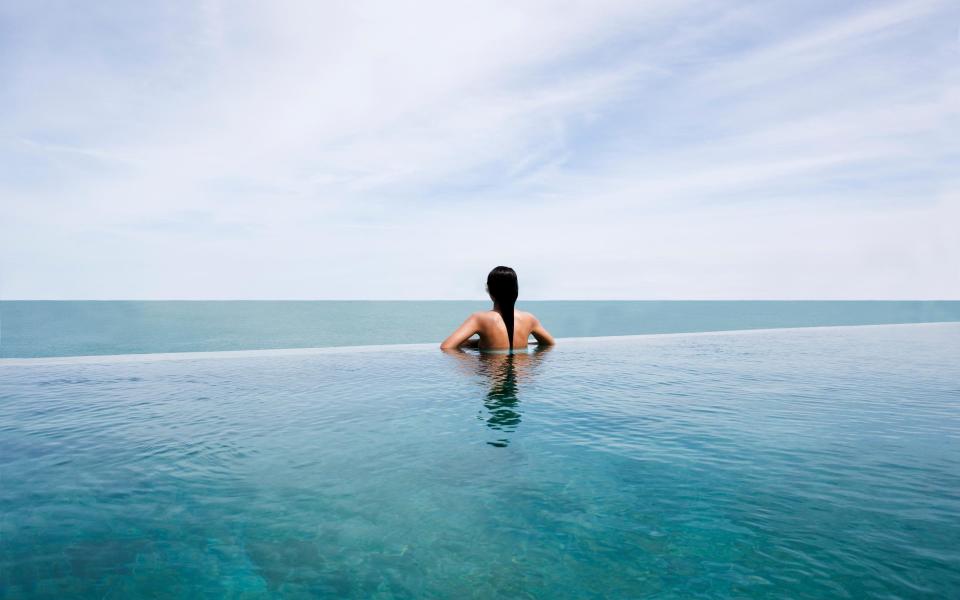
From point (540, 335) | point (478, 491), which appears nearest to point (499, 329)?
point (540, 335)

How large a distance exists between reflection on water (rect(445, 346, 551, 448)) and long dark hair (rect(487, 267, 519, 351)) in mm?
1019

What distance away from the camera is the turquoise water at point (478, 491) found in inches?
102

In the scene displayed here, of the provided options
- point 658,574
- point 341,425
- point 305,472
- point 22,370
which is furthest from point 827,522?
point 22,370

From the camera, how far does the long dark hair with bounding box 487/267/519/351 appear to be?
9070 mm

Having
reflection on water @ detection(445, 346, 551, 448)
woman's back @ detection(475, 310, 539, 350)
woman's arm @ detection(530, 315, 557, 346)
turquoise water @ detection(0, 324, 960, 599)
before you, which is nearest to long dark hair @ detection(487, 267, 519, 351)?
woman's back @ detection(475, 310, 539, 350)

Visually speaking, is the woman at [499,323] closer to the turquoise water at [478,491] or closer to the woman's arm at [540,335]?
the woman's arm at [540,335]

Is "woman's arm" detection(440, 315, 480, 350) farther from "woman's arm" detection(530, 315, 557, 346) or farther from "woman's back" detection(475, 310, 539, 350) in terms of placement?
"woman's arm" detection(530, 315, 557, 346)

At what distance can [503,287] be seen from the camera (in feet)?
29.9

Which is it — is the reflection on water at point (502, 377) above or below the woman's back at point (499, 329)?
below

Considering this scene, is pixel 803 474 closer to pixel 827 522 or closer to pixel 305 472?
pixel 827 522

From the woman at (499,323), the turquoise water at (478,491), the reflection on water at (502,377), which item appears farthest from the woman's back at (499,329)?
the turquoise water at (478,491)

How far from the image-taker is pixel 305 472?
399cm

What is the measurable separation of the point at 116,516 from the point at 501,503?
8.30 feet

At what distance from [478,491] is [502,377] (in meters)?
4.45
